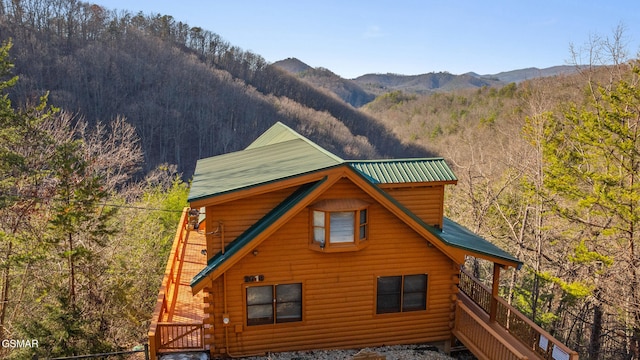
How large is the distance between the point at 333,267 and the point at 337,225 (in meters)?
1.20

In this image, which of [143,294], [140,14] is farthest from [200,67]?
[143,294]

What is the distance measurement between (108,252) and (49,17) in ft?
312

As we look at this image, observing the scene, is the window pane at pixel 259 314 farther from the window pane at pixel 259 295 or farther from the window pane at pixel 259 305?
the window pane at pixel 259 295

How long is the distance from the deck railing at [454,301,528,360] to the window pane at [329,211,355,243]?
3742 millimetres

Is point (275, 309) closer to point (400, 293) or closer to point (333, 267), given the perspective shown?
point (333, 267)

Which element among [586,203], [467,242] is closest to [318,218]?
[467,242]

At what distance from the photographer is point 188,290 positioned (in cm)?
1320

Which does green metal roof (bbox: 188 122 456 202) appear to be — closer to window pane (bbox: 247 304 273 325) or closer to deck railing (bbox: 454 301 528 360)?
window pane (bbox: 247 304 273 325)

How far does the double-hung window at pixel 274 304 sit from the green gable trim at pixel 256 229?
117 cm

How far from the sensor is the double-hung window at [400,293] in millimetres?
11133

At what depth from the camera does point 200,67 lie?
10506 cm

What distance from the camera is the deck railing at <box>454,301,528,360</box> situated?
9625 mm

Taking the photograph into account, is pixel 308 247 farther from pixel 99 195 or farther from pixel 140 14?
pixel 140 14

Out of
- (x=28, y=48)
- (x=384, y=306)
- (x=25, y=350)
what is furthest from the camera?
(x=28, y=48)
